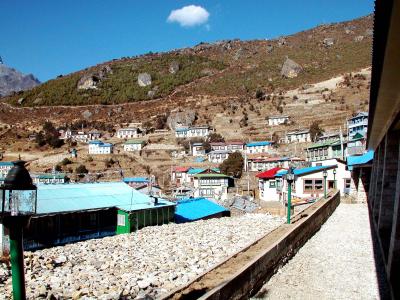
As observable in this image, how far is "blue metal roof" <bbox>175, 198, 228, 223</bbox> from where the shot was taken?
122 feet

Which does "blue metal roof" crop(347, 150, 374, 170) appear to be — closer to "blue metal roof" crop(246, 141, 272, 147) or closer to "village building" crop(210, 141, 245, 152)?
"blue metal roof" crop(246, 141, 272, 147)

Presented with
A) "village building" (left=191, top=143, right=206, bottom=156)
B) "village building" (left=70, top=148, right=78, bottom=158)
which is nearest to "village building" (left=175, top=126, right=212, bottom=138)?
"village building" (left=191, top=143, right=206, bottom=156)

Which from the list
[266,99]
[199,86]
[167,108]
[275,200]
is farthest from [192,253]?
[199,86]

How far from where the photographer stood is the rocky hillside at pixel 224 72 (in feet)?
471

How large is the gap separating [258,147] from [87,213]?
197ft

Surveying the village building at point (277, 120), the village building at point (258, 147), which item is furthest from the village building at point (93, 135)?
the village building at point (277, 120)

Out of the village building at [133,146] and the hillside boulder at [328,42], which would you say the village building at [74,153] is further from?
the hillside boulder at [328,42]

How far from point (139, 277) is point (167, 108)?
116 meters

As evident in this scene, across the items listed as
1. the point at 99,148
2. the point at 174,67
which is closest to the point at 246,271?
the point at 99,148

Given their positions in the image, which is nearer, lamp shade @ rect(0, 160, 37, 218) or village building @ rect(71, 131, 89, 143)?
lamp shade @ rect(0, 160, 37, 218)

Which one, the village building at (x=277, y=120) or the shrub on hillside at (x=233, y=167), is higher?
the village building at (x=277, y=120)

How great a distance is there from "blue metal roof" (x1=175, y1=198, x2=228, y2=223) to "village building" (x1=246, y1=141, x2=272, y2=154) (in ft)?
139

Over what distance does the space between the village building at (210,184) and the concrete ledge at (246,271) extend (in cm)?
4391

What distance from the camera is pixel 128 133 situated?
108 m
